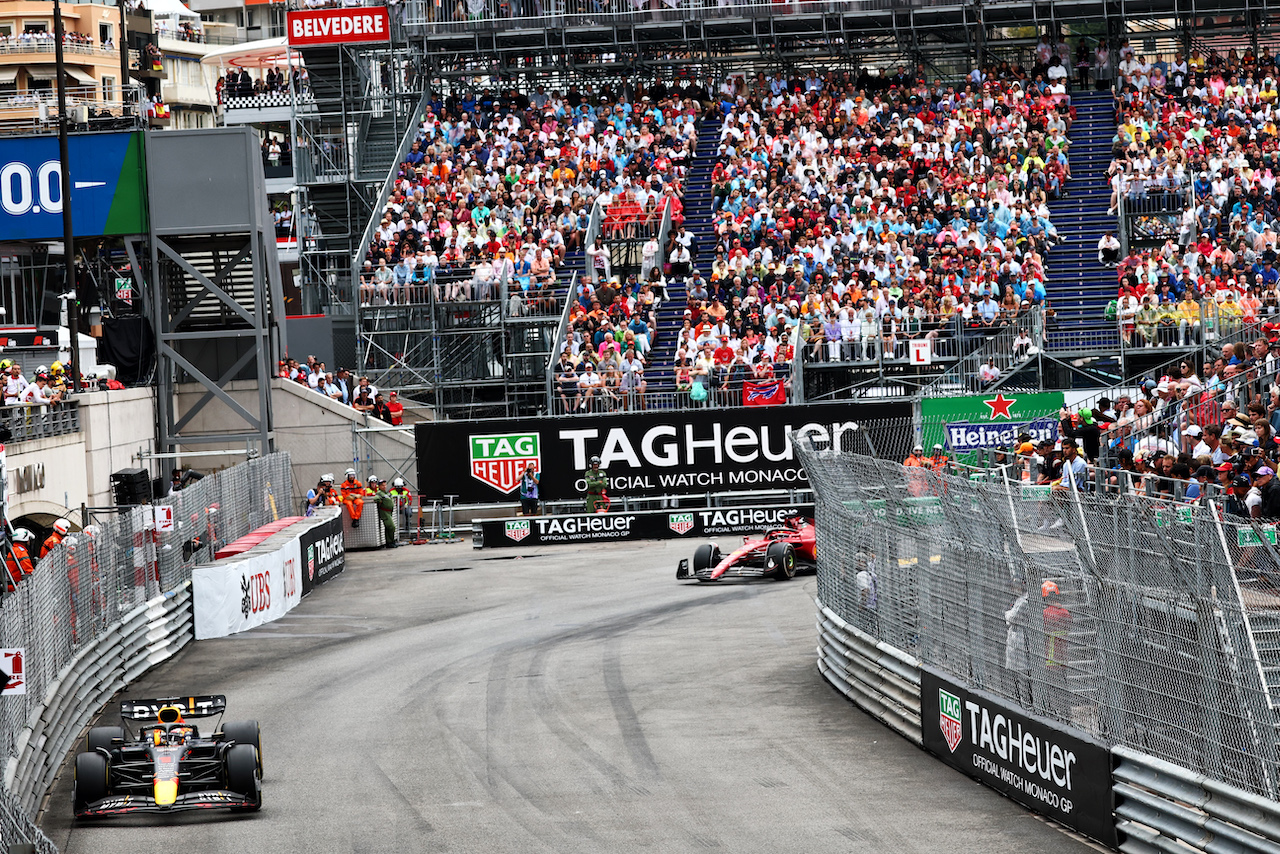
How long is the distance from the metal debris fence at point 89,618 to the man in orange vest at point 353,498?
16.8 ft

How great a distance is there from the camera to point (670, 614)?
2269 centimetres

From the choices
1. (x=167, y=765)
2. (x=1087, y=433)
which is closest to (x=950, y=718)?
(x=167, y=765)

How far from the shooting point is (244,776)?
12828 mm

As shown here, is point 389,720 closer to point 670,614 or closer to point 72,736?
point 72,736

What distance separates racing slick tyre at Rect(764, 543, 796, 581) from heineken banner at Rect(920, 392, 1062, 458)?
225 inches

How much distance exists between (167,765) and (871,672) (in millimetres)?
6354

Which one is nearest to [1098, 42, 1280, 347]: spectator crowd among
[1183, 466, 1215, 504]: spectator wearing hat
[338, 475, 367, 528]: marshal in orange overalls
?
[1183, 466, 1215, 504]: spectator wearing hat

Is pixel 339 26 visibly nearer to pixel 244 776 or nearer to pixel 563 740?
pixel 563 740

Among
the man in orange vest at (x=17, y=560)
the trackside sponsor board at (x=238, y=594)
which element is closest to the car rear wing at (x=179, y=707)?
the man in orange vest at (x=17, y=560)

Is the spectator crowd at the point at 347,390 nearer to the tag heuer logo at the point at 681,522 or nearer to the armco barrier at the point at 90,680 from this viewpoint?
the tag heuer logo at the point at 681,522

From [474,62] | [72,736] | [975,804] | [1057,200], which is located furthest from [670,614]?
[474,62]

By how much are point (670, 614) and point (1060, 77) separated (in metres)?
24.4

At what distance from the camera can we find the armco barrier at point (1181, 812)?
29.7ft

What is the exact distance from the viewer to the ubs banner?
33.4 m
